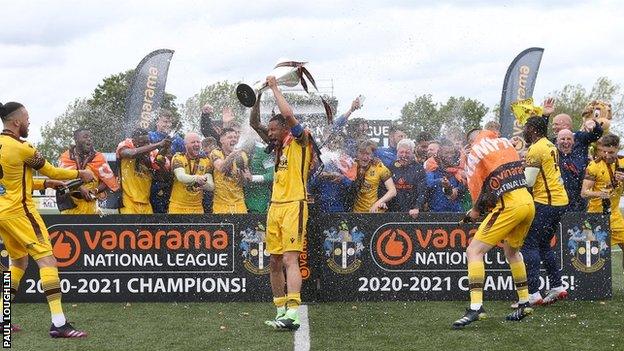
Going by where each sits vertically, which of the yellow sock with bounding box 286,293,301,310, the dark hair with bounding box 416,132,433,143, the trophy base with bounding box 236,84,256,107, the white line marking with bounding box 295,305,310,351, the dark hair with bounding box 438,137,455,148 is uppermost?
the trophy base with bounding box 236,84,256,107

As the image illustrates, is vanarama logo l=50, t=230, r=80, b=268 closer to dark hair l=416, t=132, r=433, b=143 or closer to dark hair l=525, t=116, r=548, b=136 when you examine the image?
dark hair l=416, t=132, r=433, b=143

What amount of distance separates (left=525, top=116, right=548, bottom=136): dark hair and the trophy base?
3090 mm

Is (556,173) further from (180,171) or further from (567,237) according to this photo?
(180,171)

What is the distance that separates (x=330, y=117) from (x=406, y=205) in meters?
3.13

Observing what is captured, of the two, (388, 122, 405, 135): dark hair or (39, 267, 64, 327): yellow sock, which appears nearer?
(39, 267, 64, 327): yellow sock

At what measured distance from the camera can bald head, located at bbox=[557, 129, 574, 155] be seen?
1106 cm

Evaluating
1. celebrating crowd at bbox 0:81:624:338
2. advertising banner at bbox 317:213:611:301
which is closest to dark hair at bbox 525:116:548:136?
celebrating crowd at bbox 0:81:624:338

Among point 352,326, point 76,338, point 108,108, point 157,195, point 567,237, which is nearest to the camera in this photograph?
point 76,338

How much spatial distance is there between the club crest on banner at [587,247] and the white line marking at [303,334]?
3345 mm

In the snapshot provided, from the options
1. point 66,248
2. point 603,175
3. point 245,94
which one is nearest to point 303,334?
point 245,94

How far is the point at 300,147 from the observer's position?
358 inches

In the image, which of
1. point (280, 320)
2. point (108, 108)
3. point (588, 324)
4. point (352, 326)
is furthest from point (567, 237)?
point (108, 108)

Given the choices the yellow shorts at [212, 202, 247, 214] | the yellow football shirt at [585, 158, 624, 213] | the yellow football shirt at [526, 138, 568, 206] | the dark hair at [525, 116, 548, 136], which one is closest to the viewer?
the dark hair at [525, 116, 548, 136]

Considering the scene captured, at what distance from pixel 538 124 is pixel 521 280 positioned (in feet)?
5.52
